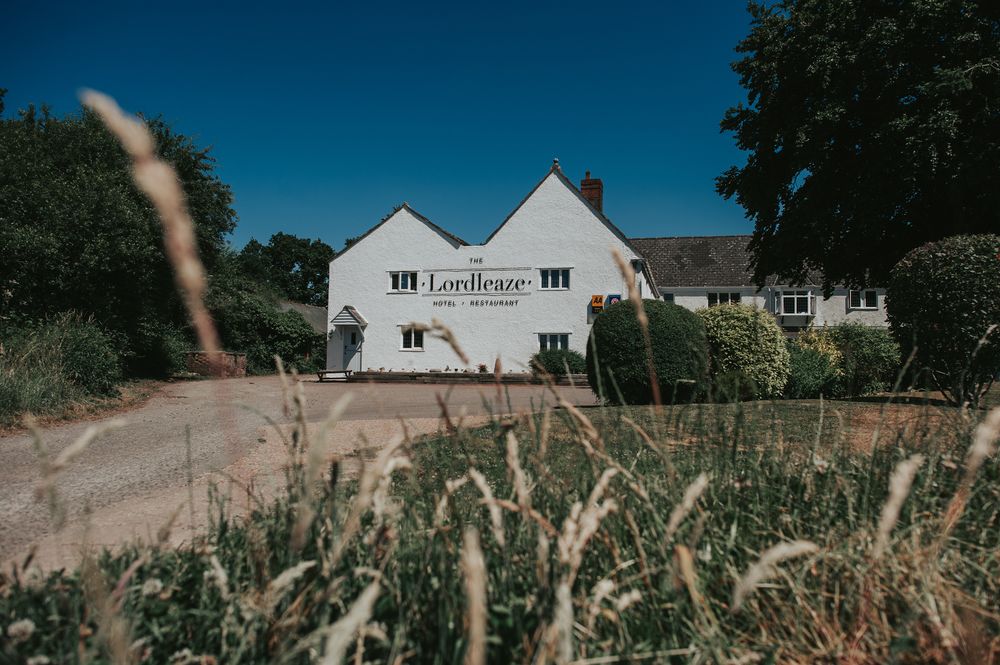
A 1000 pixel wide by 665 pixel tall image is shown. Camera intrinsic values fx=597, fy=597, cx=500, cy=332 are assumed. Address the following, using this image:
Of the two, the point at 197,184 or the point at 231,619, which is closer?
the point at 231,619

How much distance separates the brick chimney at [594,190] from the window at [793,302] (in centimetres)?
1838

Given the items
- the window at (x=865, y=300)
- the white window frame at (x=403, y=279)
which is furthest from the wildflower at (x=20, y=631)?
the window at (x=865, y=300)

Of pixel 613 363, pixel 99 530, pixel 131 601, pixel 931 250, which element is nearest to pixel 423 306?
pixel 613 363

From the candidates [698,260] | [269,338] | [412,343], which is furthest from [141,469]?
[698,260]

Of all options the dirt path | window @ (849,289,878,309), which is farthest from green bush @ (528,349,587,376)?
window @ (849,289,878,309)

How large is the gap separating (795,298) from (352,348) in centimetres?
3002

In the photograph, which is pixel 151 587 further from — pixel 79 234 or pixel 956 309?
pixel 79 234

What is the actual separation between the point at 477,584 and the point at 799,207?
20.8m

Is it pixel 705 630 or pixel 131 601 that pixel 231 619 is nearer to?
pixel 131 601

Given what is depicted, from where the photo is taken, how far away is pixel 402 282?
28312 millimetres

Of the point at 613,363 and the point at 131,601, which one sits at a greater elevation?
the point at 613,363

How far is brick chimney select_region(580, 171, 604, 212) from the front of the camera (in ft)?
95.6

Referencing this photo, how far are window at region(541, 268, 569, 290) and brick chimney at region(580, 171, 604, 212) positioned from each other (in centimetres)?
455

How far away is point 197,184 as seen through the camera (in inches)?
783
